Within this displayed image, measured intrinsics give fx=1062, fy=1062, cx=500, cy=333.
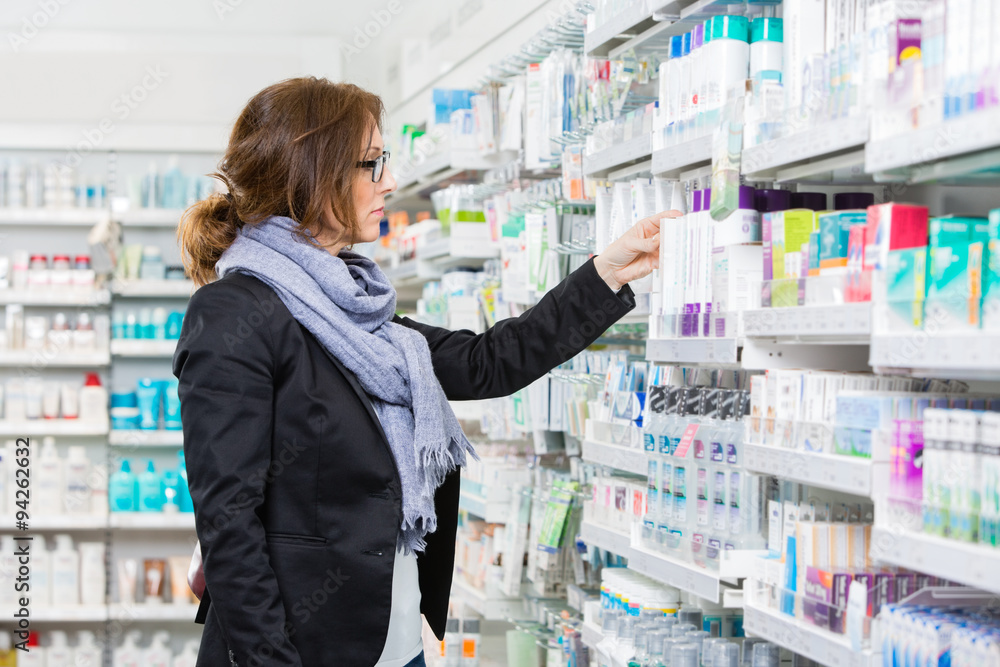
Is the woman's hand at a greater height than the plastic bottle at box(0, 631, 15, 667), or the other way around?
the woman's hand

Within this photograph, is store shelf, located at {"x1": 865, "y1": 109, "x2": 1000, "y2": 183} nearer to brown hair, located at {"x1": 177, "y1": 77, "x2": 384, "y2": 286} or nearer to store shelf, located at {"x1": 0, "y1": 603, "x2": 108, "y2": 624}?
brown hair, located at {"x1": 177, "y1": 77, "x2": 384, "y2": 286}

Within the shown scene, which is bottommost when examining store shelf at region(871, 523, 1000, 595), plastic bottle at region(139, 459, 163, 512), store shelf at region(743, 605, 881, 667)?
plastic bottle at region(139, 459, 163, 512)

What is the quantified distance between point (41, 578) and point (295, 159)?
4.86 metres

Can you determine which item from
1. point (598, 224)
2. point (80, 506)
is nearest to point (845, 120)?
point (598, 224)

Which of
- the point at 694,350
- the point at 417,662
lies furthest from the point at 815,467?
the point at 417,662

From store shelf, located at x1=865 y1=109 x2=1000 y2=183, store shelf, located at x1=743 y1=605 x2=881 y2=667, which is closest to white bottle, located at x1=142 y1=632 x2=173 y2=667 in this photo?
store shelf, located at x1=743 y1=605 x2=881 y2=667

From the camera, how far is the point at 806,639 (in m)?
1.77

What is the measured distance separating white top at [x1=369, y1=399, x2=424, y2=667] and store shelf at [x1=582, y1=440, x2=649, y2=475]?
681mm

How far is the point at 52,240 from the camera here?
6453mm

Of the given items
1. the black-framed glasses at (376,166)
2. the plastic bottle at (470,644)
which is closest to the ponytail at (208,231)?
the black-framed glasses at (376,166)

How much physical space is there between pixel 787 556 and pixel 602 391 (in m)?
0.98

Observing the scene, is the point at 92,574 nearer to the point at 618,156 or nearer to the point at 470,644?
the point at 470,644

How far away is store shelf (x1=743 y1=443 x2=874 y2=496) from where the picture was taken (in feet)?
5.38

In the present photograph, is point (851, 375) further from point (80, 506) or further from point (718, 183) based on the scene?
point (80, 506)
